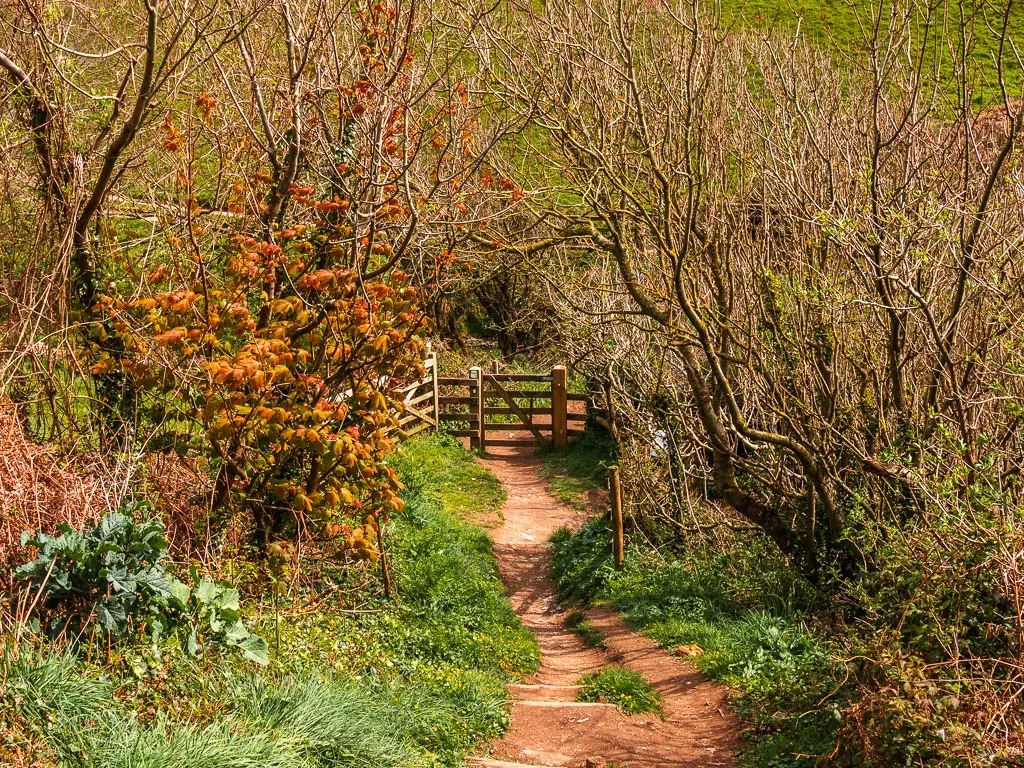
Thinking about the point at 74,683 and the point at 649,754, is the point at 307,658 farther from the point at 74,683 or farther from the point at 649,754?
the point at 649,754

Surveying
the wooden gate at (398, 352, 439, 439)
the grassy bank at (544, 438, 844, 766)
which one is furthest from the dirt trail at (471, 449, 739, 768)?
the wooden gate at (398, 352, 439, 439)

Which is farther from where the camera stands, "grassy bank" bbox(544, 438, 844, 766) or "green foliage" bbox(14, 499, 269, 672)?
"grassy bank" bbox(544, 438, 844, 766)

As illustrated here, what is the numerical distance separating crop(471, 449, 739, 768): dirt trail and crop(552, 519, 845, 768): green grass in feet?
0.61

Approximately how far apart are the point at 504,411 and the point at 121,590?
13.8 m

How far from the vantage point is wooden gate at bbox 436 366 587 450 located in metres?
18.0

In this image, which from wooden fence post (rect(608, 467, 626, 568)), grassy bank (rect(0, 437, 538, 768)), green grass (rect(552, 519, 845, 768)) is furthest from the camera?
wooden fence post (rect(608, 467, 626, 568))

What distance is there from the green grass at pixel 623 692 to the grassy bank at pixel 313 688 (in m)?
0.75

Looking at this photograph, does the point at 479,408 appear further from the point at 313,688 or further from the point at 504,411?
the point at 313,688

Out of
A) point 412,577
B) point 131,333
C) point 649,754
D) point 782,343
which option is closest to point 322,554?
point 412,577

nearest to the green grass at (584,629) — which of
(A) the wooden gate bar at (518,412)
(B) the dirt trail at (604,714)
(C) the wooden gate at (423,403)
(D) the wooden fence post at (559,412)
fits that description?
(B) the dirt trail at (604,714)

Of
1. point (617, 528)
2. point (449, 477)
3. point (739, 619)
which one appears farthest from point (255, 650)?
point (449, 477)

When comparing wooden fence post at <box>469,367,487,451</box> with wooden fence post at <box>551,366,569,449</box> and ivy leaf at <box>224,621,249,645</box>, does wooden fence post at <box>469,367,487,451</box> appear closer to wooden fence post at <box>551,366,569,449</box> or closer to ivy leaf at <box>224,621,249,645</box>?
wooden fence post at <box>551,366,569,449</box>

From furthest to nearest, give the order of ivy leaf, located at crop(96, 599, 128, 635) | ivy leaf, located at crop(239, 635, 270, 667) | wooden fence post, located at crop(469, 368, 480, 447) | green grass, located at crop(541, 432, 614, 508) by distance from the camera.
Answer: wooden fence post, located at crop(469, 368, 480, 447) < green grass, located at crop(541, 432, 614, 508) < ivy leaf, located at crop(239, 635, 270, 667) < ivy leaf, located at crop(96, 599, 128, 635)

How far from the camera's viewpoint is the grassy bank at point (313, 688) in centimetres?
406
